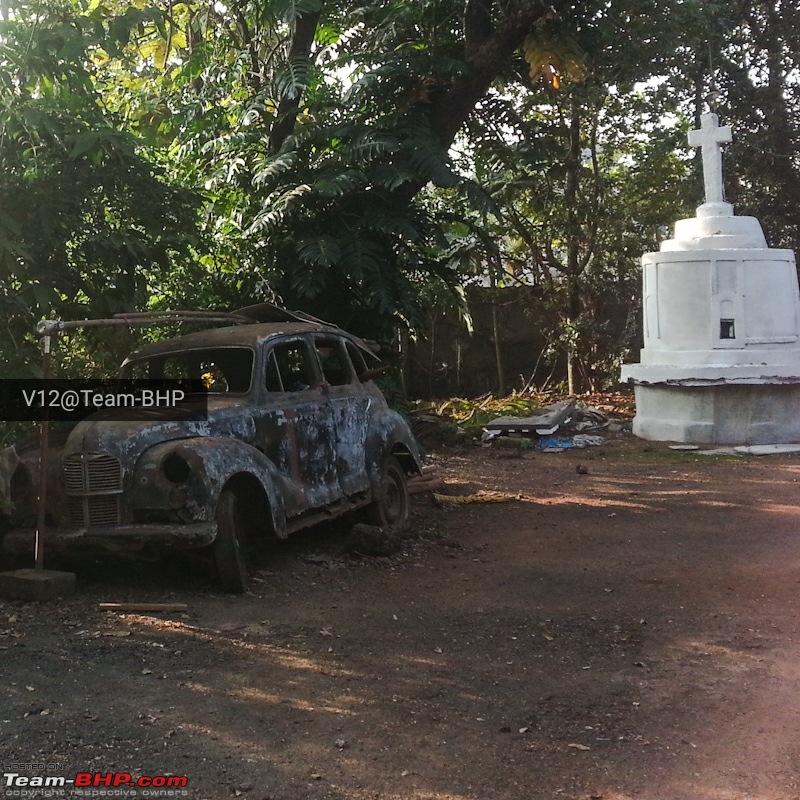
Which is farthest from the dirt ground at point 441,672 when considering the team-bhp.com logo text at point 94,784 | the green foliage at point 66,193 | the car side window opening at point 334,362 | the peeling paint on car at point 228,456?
the green foliage at point 66,193

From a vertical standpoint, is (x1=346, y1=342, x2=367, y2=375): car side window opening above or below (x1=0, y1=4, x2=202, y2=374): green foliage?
below

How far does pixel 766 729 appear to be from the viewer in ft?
13.2

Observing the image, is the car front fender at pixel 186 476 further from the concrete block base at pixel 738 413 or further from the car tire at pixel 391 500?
the concrete block base at pixel 738 413

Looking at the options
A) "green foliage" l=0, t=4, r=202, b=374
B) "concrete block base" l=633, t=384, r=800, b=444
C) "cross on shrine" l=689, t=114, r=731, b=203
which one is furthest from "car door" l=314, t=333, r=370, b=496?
"cross on shrine" l=689, t=114, r=731, b=203

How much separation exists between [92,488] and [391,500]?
2845 mm

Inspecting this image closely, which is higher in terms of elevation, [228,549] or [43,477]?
[43,477]

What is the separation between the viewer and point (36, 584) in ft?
18.9

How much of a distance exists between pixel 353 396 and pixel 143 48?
21.1 ft

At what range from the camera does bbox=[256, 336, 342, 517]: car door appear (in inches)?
260

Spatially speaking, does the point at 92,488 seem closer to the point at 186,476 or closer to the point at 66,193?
the point at 186,476

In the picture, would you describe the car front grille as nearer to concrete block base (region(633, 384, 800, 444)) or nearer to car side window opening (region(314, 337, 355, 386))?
car side window opening (region(314, 337, 355, 386))

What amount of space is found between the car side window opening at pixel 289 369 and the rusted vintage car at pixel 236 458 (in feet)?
0.03

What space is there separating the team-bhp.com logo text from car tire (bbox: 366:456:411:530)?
14.2ft

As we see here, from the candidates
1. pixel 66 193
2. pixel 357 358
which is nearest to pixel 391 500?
pixel 357 358
